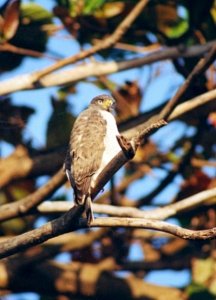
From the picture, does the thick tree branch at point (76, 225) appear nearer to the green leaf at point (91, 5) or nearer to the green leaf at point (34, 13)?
the green leaf at point (91, 5)

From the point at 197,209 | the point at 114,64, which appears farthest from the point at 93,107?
the point at 197,209

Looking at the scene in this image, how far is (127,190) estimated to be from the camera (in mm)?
7355

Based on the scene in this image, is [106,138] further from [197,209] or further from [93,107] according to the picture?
[197,209]

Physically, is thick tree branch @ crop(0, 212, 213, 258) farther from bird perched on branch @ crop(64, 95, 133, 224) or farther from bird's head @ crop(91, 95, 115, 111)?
bird's head @ crop(91, 95, 115, 111)

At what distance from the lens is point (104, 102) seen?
554 centimetres

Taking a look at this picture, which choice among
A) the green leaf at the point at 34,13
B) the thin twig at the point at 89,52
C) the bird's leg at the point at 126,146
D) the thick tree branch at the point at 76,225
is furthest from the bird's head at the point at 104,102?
the bird's leg at the point at 126,146

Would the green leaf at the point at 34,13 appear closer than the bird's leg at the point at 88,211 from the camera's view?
No

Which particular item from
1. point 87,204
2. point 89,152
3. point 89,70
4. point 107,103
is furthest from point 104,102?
point 87,204

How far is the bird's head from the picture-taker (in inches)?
217

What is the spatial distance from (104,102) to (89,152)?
42.1 inches

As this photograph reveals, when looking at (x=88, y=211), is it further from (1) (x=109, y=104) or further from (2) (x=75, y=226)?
(1) (x=109, y=104)

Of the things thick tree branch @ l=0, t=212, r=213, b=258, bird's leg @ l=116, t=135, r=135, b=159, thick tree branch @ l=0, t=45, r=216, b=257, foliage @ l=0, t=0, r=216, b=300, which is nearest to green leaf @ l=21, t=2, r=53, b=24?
foliage @ l=0, t=0, r=216, b=300

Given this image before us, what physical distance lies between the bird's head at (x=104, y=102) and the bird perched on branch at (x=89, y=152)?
1.30ft

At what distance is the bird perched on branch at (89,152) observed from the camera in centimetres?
416
